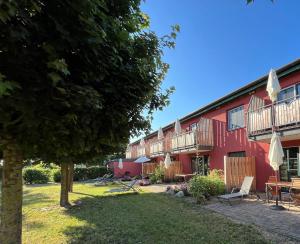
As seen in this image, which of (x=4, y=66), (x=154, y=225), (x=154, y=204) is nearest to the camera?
(x=4, y=66)

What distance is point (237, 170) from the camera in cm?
1533

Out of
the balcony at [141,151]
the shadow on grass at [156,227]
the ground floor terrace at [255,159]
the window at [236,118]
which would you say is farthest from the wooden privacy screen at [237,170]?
the balcony at [141,151]

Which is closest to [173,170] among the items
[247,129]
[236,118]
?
[236,118]

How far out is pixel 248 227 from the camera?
787 cm

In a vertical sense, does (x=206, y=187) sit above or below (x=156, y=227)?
above

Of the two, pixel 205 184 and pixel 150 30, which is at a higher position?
pixel 150 30

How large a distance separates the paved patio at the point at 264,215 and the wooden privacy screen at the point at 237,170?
242 cm

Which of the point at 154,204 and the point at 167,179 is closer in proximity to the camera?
the point at 154,204

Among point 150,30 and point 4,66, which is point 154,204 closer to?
point 150,30

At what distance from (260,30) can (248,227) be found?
1354 centimetres

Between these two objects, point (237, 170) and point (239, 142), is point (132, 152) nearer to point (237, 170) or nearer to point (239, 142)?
point (239, 142)

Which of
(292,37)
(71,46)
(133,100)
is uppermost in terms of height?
(292,37)

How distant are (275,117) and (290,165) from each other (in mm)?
3055

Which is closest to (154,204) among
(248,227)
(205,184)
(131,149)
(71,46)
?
(205,184)
